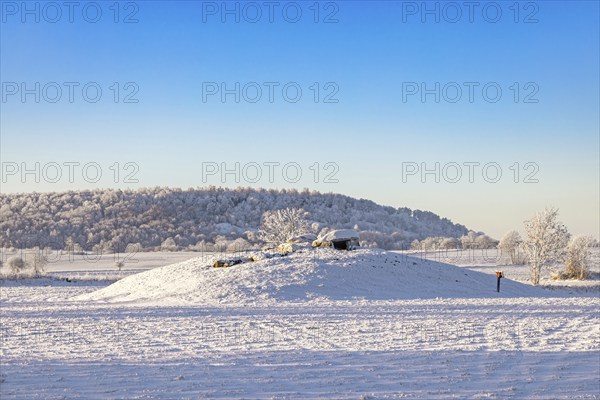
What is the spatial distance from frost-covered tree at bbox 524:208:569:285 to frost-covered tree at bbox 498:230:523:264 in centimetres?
1650

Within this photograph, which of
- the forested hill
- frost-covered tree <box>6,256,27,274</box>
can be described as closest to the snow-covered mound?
frost-covered tree <box>6,256,27,274</box>

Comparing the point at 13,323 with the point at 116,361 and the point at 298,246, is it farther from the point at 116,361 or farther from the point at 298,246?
the point at 298,246

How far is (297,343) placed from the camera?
16016 mm

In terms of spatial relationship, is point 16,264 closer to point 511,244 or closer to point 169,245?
point 169,245

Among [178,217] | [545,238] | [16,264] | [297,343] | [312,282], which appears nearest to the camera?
[297,343]

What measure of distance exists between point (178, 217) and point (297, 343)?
12251cm

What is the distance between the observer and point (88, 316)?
22.9 metres

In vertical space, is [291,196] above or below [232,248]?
above

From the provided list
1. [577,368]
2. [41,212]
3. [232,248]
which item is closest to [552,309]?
[577,368]

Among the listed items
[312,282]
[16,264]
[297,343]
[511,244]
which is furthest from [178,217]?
[297,343]

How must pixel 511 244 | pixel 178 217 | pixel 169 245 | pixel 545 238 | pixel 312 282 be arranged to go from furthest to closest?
pixel 178 217 → pixel 169 245 → pixel 511 244 → pixel 545 238 → pixel 312 282

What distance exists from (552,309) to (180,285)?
1906 centimetres

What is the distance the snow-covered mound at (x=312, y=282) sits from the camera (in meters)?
30.7

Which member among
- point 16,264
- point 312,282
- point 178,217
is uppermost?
point 178,217
